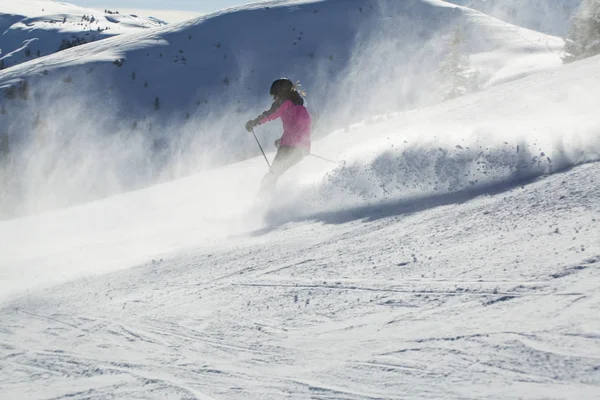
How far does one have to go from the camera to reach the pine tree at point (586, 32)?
2502 cm

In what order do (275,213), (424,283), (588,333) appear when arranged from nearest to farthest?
1. (588,333)
2. (424,283)
3. (275,213)

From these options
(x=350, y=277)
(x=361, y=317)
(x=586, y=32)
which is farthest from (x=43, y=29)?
(x=361, y=317)

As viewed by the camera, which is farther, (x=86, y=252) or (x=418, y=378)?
(x=86, y=252)

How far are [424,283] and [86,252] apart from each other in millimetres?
5186

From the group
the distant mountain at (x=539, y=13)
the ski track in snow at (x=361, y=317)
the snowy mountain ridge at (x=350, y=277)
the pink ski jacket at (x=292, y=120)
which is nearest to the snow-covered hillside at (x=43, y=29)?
the pink ski jacket at (x=292, y=120)

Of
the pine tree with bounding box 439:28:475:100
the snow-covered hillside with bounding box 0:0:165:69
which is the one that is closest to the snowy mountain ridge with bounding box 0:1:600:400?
the pine tree with bounding box 439:28:475:100

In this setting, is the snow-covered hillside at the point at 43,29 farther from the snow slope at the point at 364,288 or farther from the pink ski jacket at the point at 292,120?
the snow slope at the point at 364,288

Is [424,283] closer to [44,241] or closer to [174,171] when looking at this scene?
[44,241]

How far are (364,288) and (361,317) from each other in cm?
46

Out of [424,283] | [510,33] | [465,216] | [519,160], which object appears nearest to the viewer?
[424,283]

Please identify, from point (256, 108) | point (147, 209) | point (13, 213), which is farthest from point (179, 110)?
point (147, 209)

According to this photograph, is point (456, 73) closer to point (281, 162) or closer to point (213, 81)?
point (213, 81)

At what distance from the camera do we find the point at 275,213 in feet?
23.9

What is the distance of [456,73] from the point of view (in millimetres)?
35156
